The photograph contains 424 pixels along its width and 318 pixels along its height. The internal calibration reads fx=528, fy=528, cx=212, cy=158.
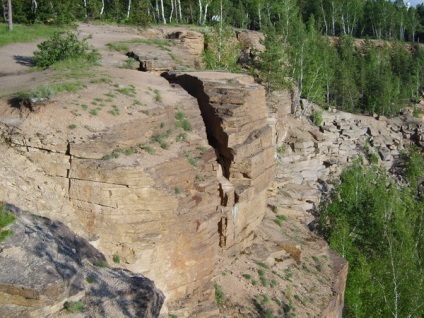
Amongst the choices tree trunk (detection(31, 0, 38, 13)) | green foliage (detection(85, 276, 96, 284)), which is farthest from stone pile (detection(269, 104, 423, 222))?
tree trunk (detection(31, 0, 38, 13))

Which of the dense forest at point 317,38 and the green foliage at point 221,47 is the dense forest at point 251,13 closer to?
the dense forest at point 317,38

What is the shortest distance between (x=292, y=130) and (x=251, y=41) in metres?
12.9

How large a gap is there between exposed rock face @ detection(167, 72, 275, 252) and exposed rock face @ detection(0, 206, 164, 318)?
5931mm

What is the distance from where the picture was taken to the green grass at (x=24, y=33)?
33.1m

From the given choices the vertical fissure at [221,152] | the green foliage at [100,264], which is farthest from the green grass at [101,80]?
the green foliage at [100,264]

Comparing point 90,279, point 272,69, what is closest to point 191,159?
point 90,279

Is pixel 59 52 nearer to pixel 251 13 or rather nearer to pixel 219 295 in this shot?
pixel 219 295

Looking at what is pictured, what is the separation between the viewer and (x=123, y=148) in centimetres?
1499

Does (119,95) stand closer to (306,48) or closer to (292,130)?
(292,130)

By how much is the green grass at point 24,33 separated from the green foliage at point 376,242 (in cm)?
2149

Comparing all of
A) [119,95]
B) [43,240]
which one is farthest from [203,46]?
[43,240]

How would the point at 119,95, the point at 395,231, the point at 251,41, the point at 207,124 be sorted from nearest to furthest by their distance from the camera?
the point at 119,95, the point at 207,124, the point at 395,231, the point at 251,41

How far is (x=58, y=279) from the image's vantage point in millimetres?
10383

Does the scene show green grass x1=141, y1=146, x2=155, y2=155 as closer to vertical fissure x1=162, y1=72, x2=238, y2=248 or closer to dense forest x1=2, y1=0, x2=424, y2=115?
vertical fissure x1=162, y1=72, x2=238, y2=248
